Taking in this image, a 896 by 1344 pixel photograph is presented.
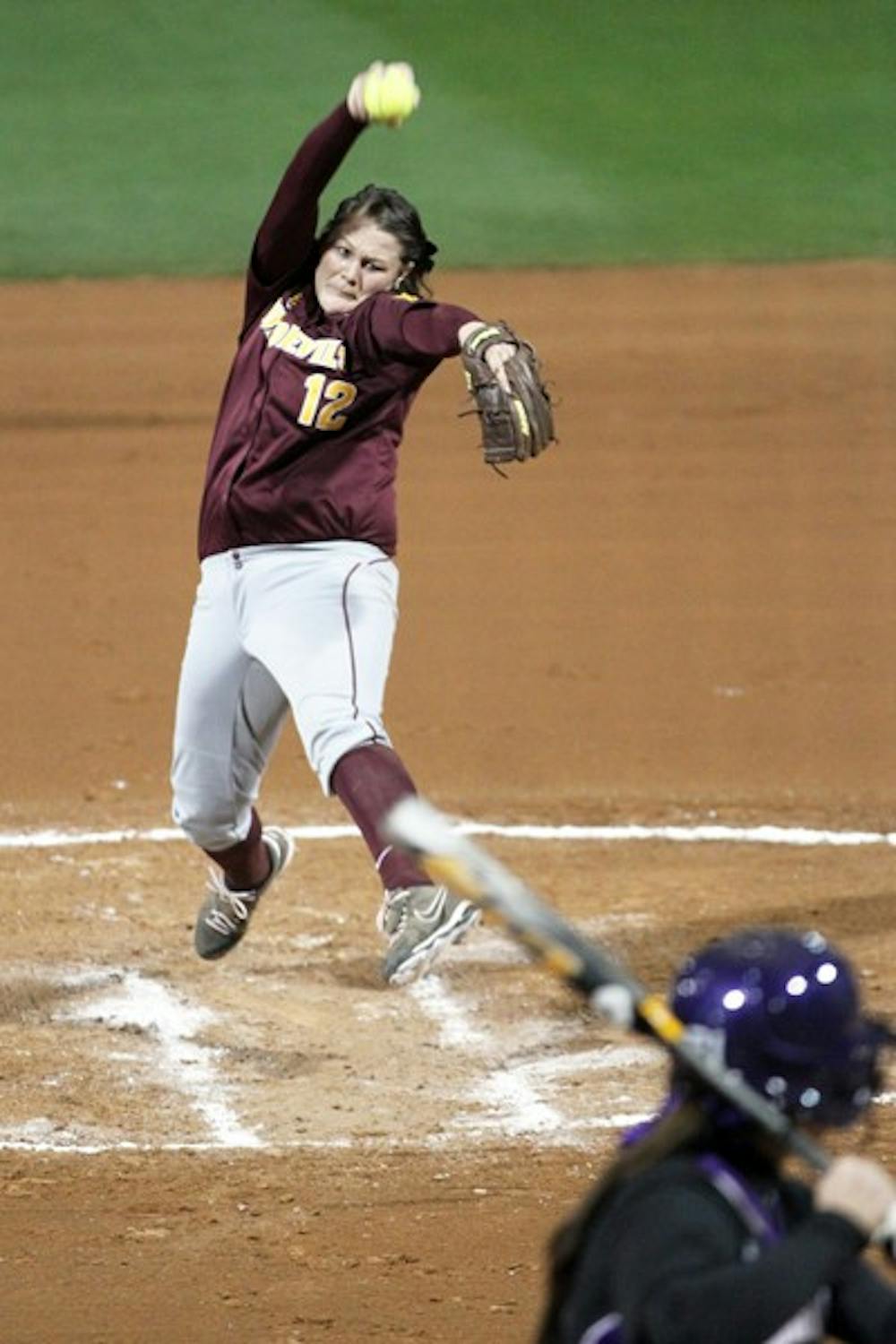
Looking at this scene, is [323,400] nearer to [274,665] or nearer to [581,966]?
[274,665]

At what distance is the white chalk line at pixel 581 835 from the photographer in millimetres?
8258

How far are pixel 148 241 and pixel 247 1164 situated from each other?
10.9 meters

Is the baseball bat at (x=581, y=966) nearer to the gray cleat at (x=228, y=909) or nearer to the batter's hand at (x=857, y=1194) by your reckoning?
the batter's hand at (x=857, y=1194)

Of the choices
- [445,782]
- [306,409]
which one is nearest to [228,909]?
[306,409]

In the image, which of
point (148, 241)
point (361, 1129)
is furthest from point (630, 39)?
point (361, 1129)

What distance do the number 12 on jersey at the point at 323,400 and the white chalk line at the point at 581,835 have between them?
247cm

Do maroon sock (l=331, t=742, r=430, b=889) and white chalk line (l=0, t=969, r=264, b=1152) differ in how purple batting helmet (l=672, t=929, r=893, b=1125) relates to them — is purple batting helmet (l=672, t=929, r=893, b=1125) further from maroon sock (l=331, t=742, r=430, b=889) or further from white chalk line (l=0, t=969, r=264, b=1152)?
white chalk line (l=0, t=969, r=264, b=1152)

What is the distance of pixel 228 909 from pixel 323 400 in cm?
149

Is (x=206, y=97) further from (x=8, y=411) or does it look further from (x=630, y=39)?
(x=8, y=411)

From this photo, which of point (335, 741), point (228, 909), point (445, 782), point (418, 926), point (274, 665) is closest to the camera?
point (418, 926)

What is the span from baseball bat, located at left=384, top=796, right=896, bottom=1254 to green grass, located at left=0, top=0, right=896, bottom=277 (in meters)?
12.4

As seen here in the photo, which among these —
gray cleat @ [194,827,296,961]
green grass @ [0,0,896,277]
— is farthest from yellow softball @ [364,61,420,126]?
green grass @ [0,0,896,277]

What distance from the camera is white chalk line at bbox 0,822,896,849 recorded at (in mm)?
8258

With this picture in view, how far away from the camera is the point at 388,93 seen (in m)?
5.93
